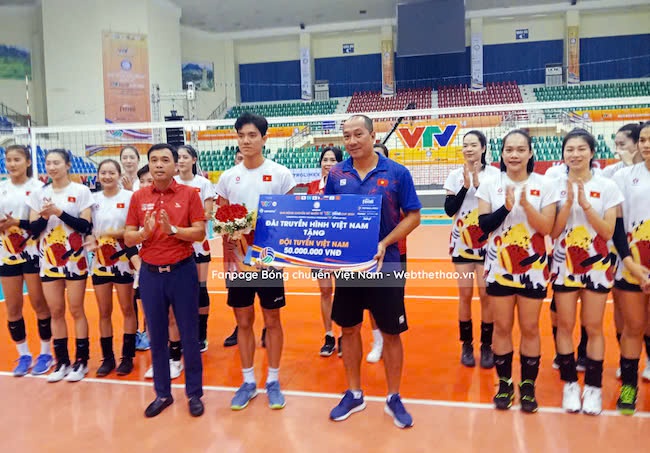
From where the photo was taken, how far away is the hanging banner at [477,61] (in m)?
24.0

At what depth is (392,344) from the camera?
3.33 meters

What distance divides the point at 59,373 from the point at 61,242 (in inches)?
43.5

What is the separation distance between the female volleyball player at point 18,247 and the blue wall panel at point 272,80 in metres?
23.0

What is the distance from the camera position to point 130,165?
4855mm

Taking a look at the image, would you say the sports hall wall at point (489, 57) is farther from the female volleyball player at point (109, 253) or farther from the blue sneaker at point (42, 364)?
the blue sneaker at point (42, 364)

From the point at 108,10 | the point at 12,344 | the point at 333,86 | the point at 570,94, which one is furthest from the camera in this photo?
the point at 333,86

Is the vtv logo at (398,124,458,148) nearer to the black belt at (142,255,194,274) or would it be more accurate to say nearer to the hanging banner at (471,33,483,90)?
the black belt at (142,255,194,274)

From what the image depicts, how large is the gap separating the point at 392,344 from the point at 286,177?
1410mm

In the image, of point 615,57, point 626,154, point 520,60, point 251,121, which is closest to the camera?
point 251,121

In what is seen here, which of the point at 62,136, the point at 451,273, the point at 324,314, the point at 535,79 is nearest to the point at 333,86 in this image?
the point at 535,79

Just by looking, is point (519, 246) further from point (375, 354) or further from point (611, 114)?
point (611, 114)

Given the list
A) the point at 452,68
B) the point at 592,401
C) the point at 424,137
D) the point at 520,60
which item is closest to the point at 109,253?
the point at 592,401

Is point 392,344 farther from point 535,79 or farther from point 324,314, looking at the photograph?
point 535,79

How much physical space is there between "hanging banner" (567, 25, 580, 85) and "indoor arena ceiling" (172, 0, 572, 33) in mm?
1403
